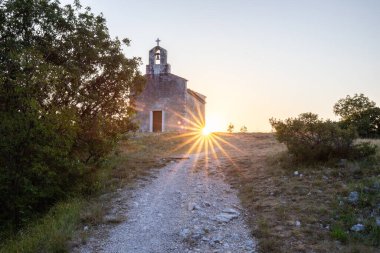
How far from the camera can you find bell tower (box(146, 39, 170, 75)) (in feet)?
105

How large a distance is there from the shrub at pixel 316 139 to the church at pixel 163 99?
1863 centimetres

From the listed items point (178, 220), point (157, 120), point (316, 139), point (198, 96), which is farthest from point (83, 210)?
point (198, 96)

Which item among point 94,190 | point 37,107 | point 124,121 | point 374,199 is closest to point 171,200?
point 94,190

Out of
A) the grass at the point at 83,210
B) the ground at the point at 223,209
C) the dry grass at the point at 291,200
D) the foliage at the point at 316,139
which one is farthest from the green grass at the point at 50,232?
the foliage at the point at 316,139

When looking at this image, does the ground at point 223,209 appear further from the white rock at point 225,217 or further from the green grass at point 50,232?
the green grass at point 50,232

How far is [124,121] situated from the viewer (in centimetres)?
1402

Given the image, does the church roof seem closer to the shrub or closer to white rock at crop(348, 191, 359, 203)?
the shrub

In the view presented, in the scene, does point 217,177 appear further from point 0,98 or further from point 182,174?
point 0,98

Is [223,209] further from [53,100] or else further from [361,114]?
[361,114]

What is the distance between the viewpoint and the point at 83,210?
33.6 ft

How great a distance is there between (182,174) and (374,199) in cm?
794

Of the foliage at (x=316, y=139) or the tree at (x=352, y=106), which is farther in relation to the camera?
the tree at (x=352, y=106)

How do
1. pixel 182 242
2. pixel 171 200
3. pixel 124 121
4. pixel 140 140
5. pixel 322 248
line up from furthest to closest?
pixel 140 140, pixel 124 121, pixel 171 200, pixel 182 242, pixel 322 248

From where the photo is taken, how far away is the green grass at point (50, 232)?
7.99 m
